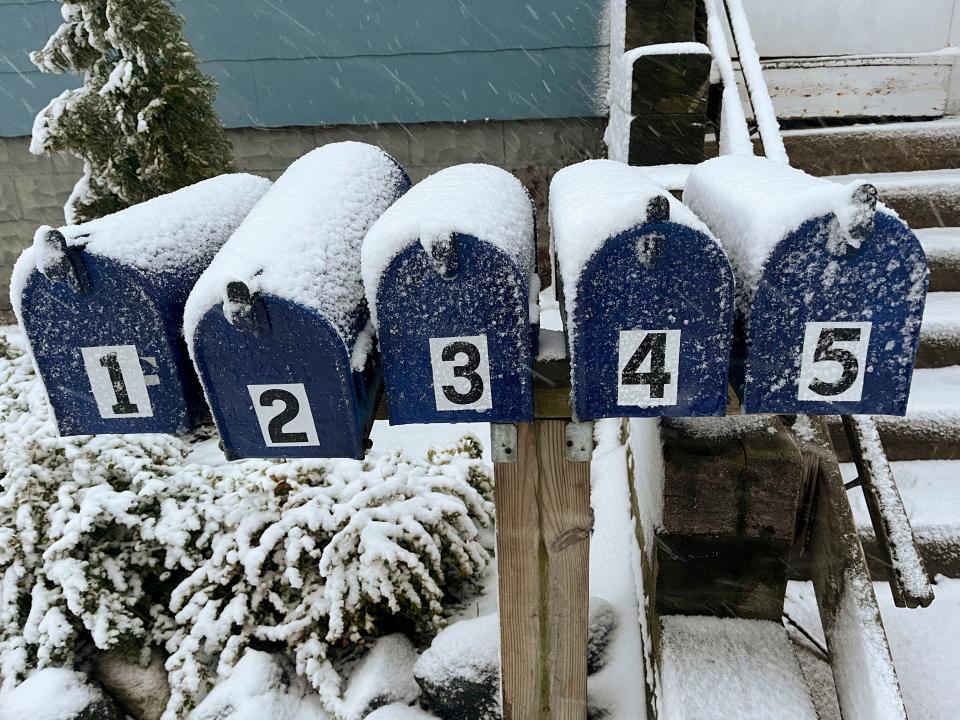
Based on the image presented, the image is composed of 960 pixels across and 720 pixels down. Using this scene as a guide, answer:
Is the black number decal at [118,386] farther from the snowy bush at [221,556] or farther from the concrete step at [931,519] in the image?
the concrete step at [931,519]

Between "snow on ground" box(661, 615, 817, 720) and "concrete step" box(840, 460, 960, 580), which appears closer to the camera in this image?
"snow on ground" box(661, 615, 817, 720)

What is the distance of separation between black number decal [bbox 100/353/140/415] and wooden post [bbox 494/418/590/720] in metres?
0.76

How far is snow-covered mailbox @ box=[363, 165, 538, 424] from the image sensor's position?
1.06 meters

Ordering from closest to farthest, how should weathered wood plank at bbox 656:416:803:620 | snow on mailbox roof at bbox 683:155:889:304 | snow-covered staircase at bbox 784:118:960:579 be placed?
snow on mailbox roof at bbox 683:155:889:304
weathered wood plank at bbox 656:416:803:620
snow-covered staircase at bbox 784:118:960:579

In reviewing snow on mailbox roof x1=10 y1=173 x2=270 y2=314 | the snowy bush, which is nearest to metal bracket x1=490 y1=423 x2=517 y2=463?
snow on mailbox roof x1=10 y1=173 x2=270 y2=314

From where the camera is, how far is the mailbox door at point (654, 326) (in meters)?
1.02

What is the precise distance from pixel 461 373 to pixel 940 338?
8.08 ft

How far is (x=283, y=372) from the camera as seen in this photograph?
112 centimetres

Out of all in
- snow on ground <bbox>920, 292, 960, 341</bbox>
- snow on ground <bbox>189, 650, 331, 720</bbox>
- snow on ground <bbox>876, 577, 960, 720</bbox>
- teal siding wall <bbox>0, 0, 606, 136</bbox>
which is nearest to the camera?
snow on ground <bbox>876, 577, 960, 720</bbox>

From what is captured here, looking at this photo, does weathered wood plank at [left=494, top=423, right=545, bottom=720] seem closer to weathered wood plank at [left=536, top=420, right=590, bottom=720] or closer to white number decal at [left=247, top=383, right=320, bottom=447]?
weathered wood plank at [left=536, top=420, right=590, bottom=720]

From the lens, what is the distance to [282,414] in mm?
1162

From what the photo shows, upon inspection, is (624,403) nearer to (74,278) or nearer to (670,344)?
(670,344)

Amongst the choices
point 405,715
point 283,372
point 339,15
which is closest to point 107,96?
point 339,15

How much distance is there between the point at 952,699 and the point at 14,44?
229 inches
